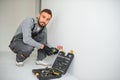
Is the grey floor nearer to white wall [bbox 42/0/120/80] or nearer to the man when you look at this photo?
the man

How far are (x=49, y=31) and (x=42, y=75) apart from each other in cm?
87

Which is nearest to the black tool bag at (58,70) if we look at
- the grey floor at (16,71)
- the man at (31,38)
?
the grey floor at (16,71)

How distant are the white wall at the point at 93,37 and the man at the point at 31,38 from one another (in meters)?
0.21

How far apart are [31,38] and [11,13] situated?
3.17 feet

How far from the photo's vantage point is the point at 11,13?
8.69 ft

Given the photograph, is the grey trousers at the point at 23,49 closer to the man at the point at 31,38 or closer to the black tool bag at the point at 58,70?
the man at the point at 31,38

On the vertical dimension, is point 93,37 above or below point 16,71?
above

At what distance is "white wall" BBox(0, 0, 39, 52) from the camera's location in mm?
2621

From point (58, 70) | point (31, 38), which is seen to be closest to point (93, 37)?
point (58, 70)

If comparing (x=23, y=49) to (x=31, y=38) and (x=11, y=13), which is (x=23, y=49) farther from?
(x=11, y=13)

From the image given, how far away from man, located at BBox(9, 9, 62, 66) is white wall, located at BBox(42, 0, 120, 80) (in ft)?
0.69

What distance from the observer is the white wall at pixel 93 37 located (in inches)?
54.1

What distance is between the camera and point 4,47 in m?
2.70

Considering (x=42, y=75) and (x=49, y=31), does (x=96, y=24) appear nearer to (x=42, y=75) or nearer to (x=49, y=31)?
(x=42, y=75)
